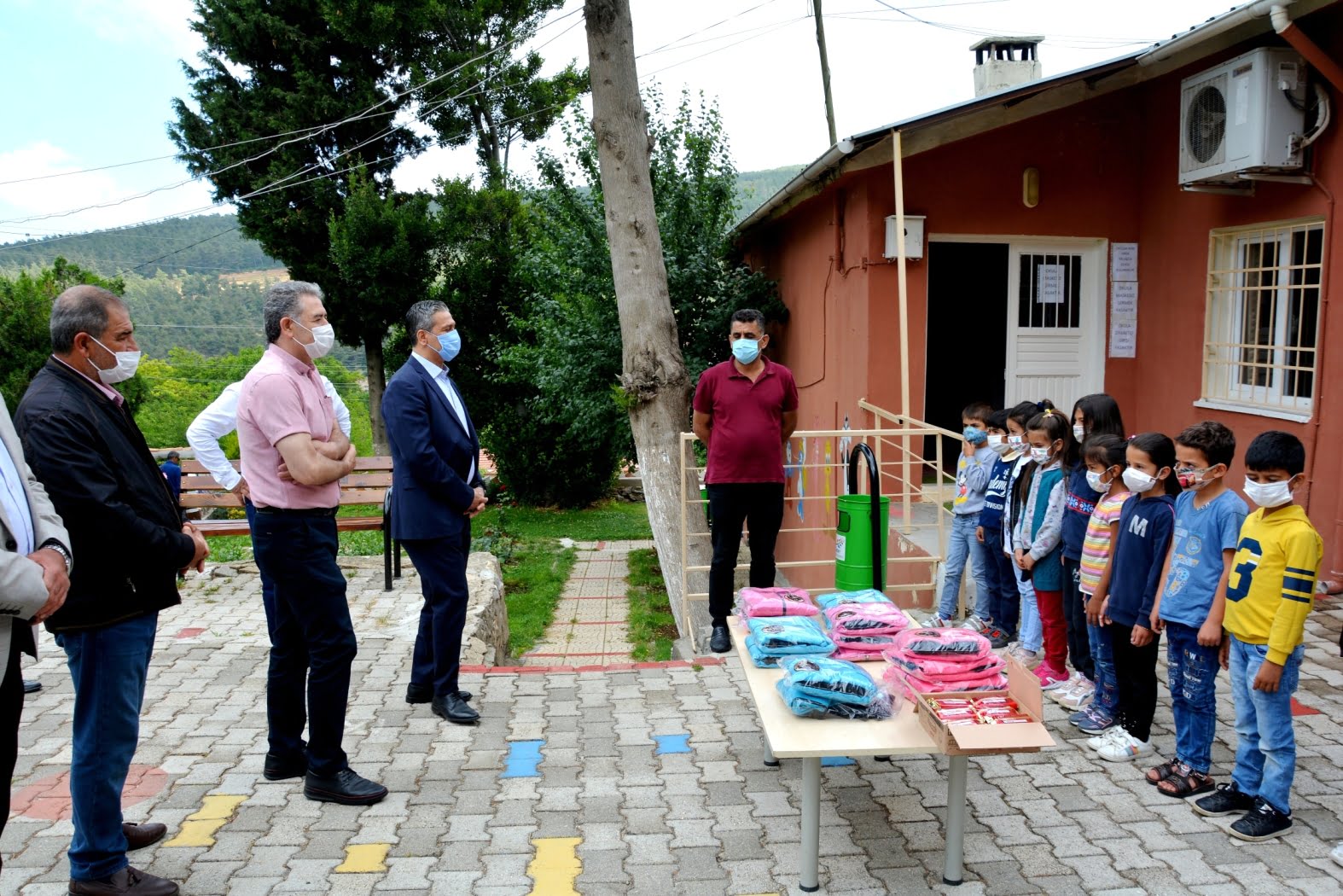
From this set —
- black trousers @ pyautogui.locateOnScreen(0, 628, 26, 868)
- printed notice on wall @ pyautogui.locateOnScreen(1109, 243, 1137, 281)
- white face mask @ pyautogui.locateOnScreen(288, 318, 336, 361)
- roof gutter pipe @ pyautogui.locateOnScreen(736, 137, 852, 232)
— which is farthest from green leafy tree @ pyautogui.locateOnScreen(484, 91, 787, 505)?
black trousers @ pyautogui.locateOnScreen(0, 628, 26, 868)

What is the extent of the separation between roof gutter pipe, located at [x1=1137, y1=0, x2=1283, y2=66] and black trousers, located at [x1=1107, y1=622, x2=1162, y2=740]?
14.9ft

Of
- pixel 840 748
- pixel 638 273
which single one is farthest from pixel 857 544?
pixel 638 273

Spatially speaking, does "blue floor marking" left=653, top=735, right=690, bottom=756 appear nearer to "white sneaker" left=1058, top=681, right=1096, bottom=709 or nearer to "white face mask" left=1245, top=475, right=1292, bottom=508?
"white sneaker" left=1058, top=681, right=1096, bottom=709

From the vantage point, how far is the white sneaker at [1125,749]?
4.25 meters

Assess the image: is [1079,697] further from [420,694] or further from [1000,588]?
[420,694]

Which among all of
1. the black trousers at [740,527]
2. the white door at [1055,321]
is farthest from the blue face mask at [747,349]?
the white door at [1055,321]

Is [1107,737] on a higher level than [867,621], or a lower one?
lower

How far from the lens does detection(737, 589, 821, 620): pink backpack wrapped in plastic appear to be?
416 cm

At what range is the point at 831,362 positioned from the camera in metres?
10.0

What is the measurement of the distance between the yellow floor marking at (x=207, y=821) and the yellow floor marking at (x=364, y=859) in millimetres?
554

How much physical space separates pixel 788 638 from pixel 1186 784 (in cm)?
172

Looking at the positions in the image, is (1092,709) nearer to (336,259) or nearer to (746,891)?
(746,891)

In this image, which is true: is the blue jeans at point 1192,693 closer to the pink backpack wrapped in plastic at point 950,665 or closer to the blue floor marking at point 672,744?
the pink backpack wrapped in plastic at point 950,665

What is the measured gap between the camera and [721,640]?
5.91 metres
